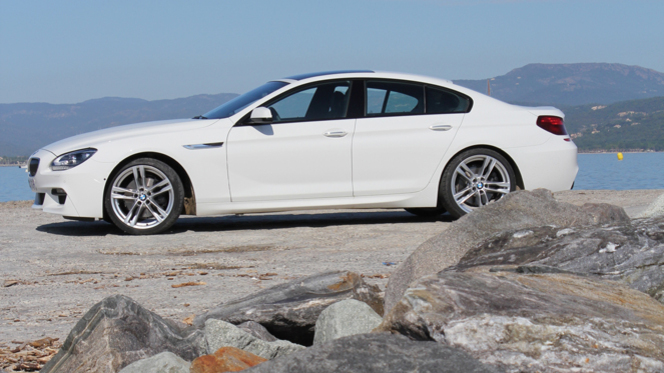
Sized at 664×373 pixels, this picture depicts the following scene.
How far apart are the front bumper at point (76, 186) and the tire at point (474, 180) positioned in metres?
3.52

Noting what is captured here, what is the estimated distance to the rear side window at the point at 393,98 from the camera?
709 centimetres

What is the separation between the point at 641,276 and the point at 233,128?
453cm

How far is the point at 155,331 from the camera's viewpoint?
113 inches

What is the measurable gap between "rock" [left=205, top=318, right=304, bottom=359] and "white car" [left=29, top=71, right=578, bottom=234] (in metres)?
3.95

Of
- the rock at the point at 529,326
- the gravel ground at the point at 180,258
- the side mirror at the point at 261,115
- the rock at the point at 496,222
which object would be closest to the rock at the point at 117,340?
the gravel ground at the point at 180,258

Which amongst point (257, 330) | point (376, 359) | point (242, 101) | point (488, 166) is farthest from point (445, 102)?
point (376, 359)

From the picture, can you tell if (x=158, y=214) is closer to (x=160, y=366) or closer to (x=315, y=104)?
(x=315, y=104)

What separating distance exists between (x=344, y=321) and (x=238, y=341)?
0.46 meters

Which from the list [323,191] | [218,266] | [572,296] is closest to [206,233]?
[323,191]

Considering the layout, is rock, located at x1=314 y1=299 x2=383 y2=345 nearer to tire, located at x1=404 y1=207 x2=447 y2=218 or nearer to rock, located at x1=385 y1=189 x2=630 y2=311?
rock, located at x1=385 y1=189 x2=630 y2=311

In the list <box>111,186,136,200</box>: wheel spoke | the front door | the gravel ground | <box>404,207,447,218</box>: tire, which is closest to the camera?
the gravel ground

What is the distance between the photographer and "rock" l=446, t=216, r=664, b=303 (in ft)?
9.91

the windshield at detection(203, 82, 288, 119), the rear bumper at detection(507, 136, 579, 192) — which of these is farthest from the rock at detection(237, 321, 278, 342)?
the rear bumper at detection(507, 136, 579, 192)

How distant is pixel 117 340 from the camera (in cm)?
264
